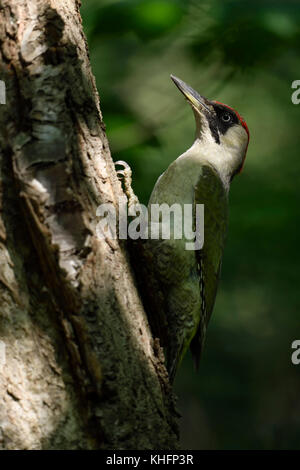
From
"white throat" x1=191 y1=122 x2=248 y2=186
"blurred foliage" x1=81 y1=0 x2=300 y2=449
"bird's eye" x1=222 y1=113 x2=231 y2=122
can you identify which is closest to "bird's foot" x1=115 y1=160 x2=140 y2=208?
"blurred foliage" x1=81 y1=0 x2=300 y2=449

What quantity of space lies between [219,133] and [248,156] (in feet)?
3.64

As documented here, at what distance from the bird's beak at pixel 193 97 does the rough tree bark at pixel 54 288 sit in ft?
6.32

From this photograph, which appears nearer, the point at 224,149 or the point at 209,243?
the point at 209,243

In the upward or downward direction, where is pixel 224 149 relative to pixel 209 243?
upward

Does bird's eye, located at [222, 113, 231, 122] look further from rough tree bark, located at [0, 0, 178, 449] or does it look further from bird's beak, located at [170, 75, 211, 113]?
rough tree bark, located at [0, 0, 178, 449]

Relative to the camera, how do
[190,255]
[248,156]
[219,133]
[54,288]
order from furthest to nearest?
[248,156]
[219,133]
[190,255]
[54,288]

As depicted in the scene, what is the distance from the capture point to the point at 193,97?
4211 millimetres

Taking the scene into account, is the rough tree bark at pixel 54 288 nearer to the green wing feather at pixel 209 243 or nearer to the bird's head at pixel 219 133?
the green wing feather at pixel 209 243

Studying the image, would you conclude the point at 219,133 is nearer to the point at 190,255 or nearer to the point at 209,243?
the point at 209,243

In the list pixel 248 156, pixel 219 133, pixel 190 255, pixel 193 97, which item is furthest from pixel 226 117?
pixel 190 255

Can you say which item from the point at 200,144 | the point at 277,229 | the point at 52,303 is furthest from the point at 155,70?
the point at 52,303

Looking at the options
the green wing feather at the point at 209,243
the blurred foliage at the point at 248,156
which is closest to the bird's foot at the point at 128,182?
the blurred foliage at the point at 248,156

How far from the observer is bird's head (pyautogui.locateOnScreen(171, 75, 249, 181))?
4297 millimetres
